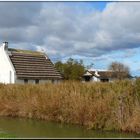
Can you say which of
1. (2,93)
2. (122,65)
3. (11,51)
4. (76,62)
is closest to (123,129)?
(2,93)

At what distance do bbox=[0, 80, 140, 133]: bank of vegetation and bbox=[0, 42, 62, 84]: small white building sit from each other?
80.7ft

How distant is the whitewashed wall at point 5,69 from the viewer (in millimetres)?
55381

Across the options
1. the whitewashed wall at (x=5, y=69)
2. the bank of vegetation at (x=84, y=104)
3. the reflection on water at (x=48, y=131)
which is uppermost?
the whitewashed wall at (x=5, y=69)

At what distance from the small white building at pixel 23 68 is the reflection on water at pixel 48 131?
94.8ft

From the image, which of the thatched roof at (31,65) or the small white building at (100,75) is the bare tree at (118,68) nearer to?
the small white building at (100,75)

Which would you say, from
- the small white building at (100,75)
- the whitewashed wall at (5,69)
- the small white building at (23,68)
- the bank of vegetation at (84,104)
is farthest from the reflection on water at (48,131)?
the small white building at (100,75)

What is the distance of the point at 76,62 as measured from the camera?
75.7 metres

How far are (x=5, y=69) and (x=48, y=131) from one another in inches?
1426

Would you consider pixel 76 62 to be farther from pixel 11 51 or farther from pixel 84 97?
pixel 84 97

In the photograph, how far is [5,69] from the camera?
56.5m

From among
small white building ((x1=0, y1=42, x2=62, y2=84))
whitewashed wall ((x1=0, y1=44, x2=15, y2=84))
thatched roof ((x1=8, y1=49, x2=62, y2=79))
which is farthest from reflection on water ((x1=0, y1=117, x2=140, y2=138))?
thatched roof ((x1=8, y1=49, x2=62, y2=79))

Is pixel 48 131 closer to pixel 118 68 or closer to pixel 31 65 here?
pixel 31 65

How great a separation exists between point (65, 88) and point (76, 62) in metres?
49.2

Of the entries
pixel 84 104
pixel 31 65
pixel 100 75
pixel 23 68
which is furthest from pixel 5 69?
pixel 100 75
